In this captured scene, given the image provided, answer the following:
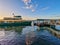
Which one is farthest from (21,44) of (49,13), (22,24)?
(22,24)

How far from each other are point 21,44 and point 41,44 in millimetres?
1238

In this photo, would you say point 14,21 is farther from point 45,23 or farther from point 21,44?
point 21,44

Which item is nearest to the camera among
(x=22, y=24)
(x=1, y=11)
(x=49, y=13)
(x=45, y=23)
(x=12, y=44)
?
(x=12, y=44)

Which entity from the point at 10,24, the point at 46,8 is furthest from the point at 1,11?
the point at 10,24

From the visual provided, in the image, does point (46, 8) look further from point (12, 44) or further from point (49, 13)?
point (12, 44)

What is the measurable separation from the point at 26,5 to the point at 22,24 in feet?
34.1

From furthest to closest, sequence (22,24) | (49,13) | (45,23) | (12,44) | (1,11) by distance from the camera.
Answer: (22,24)
(45,23)
(49,13)
(1,11)
(12,44)

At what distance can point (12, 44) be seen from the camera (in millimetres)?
7844

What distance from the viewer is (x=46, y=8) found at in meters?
15.0

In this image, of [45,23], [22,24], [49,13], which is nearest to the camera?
[49,13]

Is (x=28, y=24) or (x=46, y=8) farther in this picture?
(x=28, y=24)

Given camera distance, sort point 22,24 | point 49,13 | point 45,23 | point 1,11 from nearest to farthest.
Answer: point 1,11, point 49,13, point 45,23, point 22,24

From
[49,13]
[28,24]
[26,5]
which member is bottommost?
[28,24]

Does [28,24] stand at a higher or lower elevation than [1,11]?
lower
